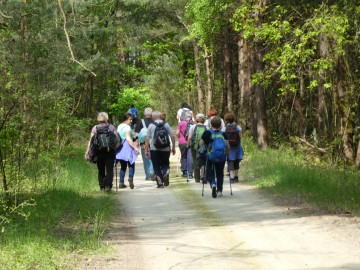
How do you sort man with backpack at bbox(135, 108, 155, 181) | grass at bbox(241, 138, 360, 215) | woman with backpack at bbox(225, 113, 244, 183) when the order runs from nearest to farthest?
1. grass at bbox(241, 138, 360, 215)
2. woman with backpack at bbox(225, 113, 244, 183)
3. man with backpack at bbox(135, 108, 155, 181)

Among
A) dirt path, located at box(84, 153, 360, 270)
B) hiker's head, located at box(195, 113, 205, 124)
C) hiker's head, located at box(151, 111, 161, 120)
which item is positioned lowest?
dirt path, located at box(84, 153, 360, 270)

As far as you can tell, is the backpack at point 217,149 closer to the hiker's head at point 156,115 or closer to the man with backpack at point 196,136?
the man with backpack at point 196,136

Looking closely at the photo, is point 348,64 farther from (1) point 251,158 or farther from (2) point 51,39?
(2) point 51,39

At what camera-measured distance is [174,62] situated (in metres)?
58.8

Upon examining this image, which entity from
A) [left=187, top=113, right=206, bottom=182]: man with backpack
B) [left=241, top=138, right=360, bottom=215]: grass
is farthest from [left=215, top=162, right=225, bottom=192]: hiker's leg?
[left=187, top=113, right=206, bottom=182]: man with backpack

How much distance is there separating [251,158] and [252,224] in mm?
13579

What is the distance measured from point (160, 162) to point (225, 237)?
27.2 feet

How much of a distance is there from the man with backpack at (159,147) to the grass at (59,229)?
164 cm

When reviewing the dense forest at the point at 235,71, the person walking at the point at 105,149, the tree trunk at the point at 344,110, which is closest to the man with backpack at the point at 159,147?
the person walking at the point at 105,149

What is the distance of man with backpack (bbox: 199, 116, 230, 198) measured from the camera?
16.6m

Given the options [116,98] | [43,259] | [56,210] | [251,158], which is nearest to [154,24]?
[116,98]

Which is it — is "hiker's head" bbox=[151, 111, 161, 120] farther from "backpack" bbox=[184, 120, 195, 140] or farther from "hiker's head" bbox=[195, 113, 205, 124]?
"backpack" bbox=[184, 120, 195, 140]

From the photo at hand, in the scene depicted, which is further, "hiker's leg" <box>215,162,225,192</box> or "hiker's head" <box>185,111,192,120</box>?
"hiker's head" <box>185,111,192,120</box>

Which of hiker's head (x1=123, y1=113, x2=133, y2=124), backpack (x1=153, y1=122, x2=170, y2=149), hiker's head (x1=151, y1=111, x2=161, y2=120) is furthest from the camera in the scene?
hiker's head (x1=123, y1=113, x2=133, y2=124)
